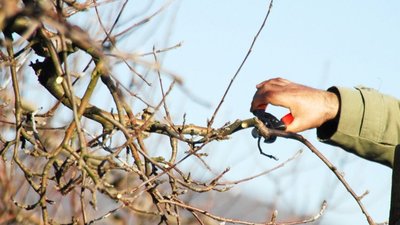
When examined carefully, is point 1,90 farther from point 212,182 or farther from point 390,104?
point 390,104

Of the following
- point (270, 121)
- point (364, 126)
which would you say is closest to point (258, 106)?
point (270, 121)

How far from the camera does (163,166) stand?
359 cm

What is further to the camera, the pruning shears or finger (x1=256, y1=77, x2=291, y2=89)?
finger (x1=256, y1=77, x2=291, y2=89)

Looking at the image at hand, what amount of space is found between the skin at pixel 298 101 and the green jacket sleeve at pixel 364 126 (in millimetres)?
58

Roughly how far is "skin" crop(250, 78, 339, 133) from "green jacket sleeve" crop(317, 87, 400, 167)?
0.19ft

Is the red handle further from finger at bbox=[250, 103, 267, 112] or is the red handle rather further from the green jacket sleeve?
the green jacket sleeve

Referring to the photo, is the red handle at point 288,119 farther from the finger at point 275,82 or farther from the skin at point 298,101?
the finger at point 275,82

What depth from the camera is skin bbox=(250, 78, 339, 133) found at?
137 inches

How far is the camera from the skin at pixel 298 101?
3484 millimetres

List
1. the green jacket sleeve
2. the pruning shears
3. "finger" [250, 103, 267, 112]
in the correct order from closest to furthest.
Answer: the pruning shears, "finger" [250, 103, 267, 112], the green jacket sleeve

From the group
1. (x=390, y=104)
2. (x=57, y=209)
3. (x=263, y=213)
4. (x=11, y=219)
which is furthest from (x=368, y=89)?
(x=263, y=213)

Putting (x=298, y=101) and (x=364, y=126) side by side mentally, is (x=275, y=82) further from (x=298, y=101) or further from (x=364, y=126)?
(x=364, y=126)

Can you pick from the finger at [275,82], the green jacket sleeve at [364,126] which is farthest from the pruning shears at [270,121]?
the green jacket sleeve at [364,126]

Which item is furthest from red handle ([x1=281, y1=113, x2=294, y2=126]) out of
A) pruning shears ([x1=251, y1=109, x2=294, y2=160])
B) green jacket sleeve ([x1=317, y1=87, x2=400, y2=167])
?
green jacket sleeve ([x1=317, y1=87, x2=400, y2=167])
